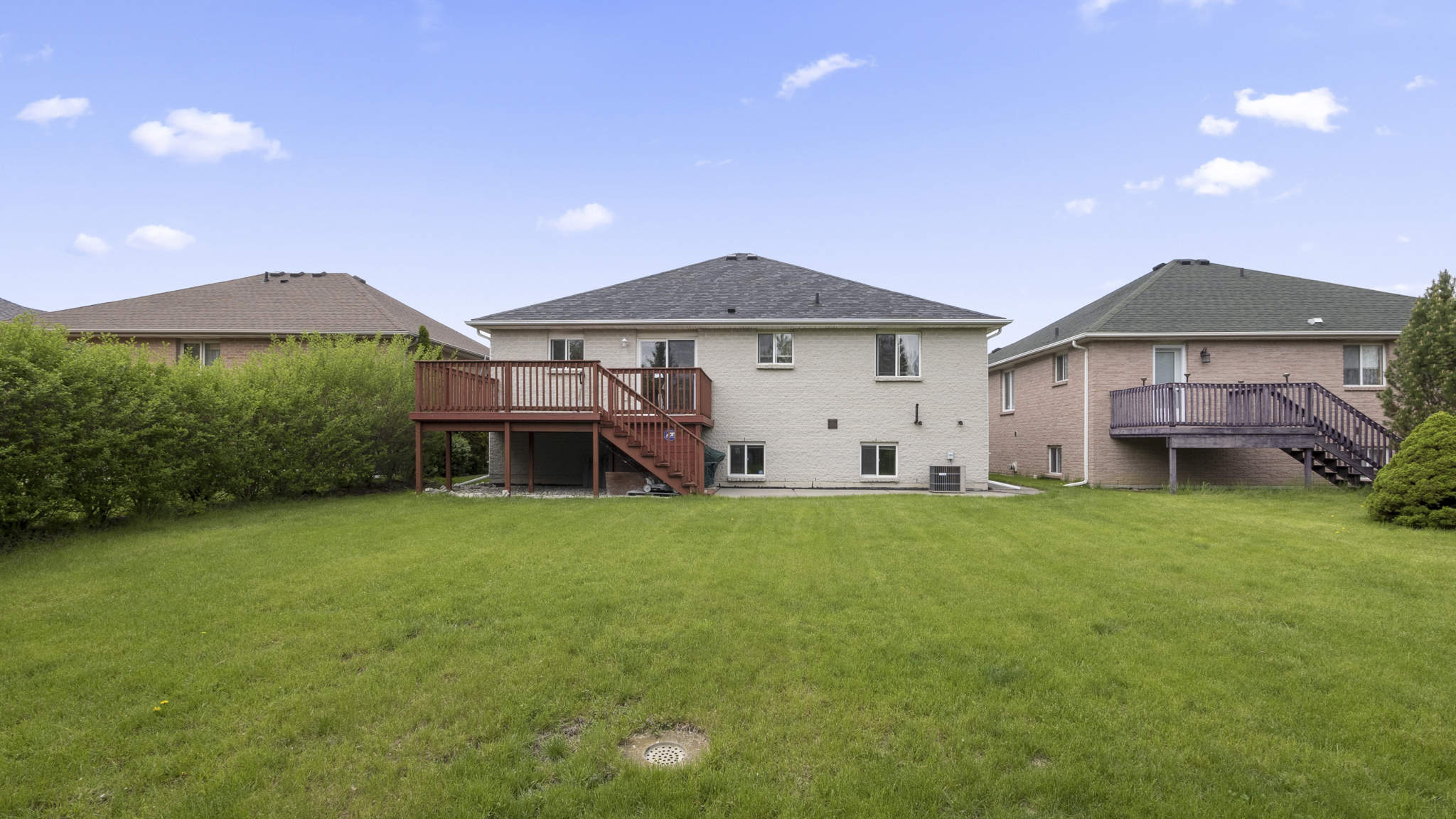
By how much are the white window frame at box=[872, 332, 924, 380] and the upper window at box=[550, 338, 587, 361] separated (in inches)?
290

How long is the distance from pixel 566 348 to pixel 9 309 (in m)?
21.9

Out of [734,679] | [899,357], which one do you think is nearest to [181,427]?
[734,679]

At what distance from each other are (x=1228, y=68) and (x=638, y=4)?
1348cm

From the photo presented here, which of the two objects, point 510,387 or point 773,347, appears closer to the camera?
point 510,387

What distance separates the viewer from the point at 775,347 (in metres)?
16.6

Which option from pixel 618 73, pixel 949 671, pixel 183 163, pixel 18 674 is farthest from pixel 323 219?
pixel 949 671

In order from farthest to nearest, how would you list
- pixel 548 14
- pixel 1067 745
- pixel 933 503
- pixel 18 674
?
pixel 548 14, pixel 933 503, pixel 18 674, pixel 1067 745

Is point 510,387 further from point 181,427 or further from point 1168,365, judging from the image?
point 1168,365

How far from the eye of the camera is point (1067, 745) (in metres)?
3.30

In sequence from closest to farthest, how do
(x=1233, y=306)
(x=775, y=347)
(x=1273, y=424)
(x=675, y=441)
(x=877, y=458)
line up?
(x=675, y=441)
(x=1273, y=424)
(x=877, y=458)
(x=775, y=347)
(x=1233, y=306)

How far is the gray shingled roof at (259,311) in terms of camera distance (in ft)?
65.6

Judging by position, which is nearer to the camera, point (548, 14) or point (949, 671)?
point (949, 671)

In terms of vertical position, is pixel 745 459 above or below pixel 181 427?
below

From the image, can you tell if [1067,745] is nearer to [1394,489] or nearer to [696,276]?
[1394,489]
